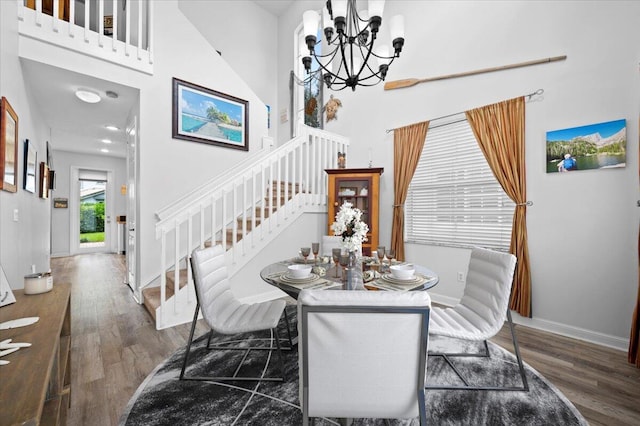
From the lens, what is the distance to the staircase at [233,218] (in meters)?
2.72

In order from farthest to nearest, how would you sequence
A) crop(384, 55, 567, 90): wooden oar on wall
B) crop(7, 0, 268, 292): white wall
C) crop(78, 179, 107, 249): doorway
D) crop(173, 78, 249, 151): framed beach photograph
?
crop(78, 179, 107, 249): doorway → crop(173, 78, 249, 151): framed beach photograph → crop(7, 0, 268, 292): white wall → crop(384, 55, 567, 90): wooden oar on wall

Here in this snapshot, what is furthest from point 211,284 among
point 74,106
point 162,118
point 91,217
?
point 91,217

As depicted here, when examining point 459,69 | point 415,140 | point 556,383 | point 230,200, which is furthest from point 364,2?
point 556,383

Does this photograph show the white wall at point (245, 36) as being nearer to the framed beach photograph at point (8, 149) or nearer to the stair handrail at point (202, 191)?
the stair handrail at point (202, 191)

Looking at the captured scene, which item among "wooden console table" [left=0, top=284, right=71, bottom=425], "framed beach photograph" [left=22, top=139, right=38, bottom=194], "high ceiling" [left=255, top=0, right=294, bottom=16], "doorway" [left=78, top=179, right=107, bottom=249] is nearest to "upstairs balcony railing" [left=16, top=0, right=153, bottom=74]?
"framed beach photograph" [left=22, top=139, right=38, bottom=194]

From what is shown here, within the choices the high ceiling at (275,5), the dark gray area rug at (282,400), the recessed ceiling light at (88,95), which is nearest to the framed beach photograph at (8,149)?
the recessed ceiling light at (88,95)

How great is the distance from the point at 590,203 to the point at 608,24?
61.6 inches

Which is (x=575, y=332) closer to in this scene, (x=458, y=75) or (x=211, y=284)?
(x=458, y=75)

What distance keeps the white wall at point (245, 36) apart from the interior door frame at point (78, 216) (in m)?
5.10

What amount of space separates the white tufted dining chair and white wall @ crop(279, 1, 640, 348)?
1338 millimetres

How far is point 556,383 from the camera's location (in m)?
1.83

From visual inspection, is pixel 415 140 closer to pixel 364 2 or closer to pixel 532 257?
pixel 532 257

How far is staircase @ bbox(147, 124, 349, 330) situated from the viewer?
2.72 meters

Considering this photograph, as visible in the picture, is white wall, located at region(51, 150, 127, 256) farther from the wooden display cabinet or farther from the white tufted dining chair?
the white tufted dining chair
